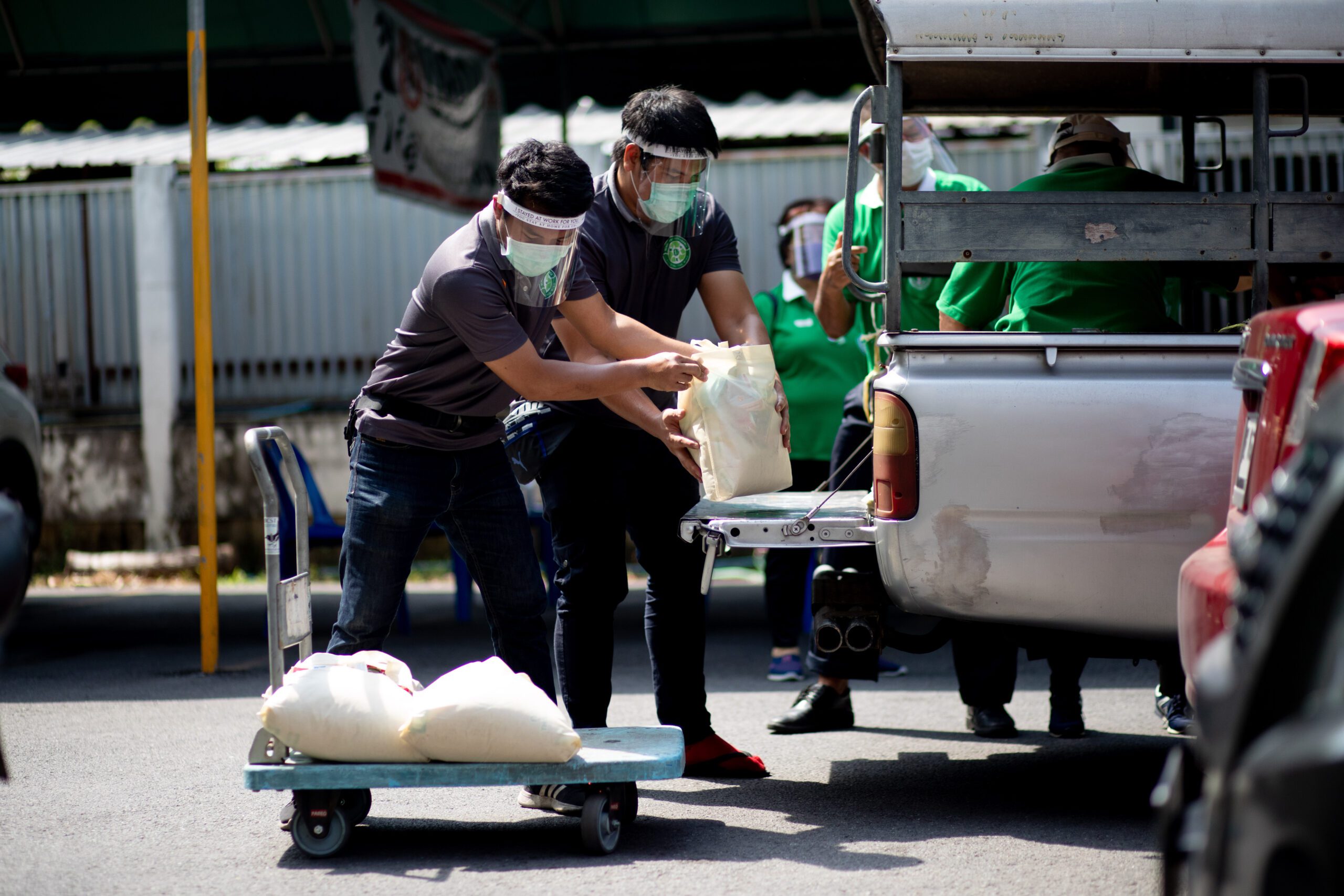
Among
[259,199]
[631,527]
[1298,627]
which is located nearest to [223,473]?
[259,199]

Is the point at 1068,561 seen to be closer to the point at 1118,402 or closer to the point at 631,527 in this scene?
the point at 1118,402

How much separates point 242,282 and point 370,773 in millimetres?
9231

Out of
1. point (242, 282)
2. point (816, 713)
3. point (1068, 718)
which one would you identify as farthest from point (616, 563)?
point (242, 282)

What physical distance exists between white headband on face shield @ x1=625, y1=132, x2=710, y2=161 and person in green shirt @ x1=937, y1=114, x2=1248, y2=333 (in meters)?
0.94

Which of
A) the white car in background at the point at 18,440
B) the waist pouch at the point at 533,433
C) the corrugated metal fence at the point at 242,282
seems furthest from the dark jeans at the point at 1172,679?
the corrugated metal fence at the point at 242,282

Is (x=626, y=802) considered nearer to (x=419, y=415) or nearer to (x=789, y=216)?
(x=419, y=415)

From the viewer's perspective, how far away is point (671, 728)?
3.91 metres

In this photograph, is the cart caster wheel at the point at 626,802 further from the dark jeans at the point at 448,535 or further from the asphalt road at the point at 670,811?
the dark jeans at the point at 448,535

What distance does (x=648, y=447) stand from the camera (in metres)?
4.44

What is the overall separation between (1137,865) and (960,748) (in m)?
1.48

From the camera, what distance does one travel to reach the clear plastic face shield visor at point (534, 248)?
375 centimetres

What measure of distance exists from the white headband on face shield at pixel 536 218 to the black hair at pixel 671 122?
0.53m

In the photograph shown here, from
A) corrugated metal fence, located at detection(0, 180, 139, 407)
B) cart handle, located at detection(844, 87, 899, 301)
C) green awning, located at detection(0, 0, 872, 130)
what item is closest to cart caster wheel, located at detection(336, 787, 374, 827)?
cart handle, located at detection(844, 87, 899, 301)

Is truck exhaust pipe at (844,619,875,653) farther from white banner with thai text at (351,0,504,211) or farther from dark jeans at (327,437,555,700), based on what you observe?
white banner with thai text at (351,0,504,211)
